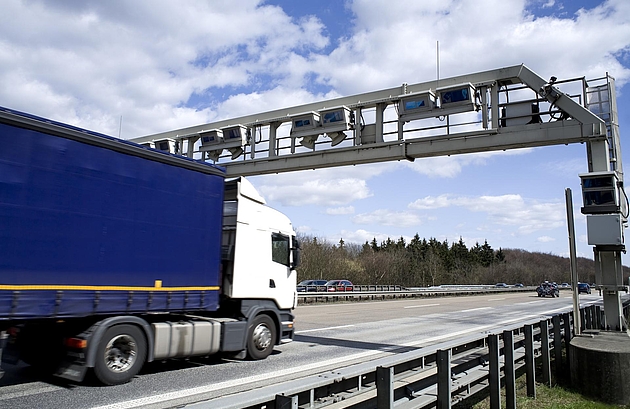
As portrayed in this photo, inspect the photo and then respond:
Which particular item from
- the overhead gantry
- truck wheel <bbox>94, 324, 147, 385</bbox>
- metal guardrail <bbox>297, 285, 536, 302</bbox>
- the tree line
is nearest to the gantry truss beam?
the overhead gantry

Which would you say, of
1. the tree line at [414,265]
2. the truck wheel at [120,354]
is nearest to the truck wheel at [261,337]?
the truck wheel at [120,354]

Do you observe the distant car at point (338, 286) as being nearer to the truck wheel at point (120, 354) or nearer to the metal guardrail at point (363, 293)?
the metal guardrail at point (363, 293)

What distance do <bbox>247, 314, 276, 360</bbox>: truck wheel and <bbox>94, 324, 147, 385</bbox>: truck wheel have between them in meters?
2.48

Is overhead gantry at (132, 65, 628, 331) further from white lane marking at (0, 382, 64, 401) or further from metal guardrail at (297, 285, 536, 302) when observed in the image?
metal guardrail at (297, 285, 536, 302)

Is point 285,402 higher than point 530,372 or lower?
higher

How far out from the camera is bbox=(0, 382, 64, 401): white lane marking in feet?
22.2

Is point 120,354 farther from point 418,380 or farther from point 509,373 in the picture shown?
point 509,373

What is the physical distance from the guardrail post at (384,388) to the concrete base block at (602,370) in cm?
512

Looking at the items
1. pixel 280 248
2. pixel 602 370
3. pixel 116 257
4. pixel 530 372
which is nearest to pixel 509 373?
pixel 530 372

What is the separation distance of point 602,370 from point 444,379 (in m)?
3.81

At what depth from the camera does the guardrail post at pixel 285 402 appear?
317cm

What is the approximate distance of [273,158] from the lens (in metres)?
13.4

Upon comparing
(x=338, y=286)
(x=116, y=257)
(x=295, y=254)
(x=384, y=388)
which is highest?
(x=295, y=254)

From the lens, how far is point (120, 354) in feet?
25.2
